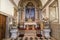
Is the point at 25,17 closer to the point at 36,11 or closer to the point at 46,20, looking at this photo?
the point at 36,11

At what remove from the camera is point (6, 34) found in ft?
29.7

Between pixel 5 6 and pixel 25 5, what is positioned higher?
pixel 25 5

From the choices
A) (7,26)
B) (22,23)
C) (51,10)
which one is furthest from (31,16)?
(7,26)

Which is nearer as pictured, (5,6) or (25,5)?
(5,6)

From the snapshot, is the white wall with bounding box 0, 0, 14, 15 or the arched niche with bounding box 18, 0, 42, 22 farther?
the arched niche with bounding box 18, 0, 42, 22

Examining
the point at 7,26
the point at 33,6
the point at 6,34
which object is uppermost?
the point at 33,6

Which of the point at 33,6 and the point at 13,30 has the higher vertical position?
the point at 33,6

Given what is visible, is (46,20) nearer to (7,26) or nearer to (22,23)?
(7,26)

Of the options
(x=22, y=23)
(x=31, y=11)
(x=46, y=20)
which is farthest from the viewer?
(x=31, y=11)

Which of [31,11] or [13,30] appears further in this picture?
[31,11]

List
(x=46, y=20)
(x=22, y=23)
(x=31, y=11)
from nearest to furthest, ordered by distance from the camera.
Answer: (x=46, y=20), (x=22, y=23), (x=31, y=11)

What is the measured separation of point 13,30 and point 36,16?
998cm

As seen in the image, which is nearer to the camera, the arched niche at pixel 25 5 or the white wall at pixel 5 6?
the white wall at pixel 5 6

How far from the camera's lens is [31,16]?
19.4 m
